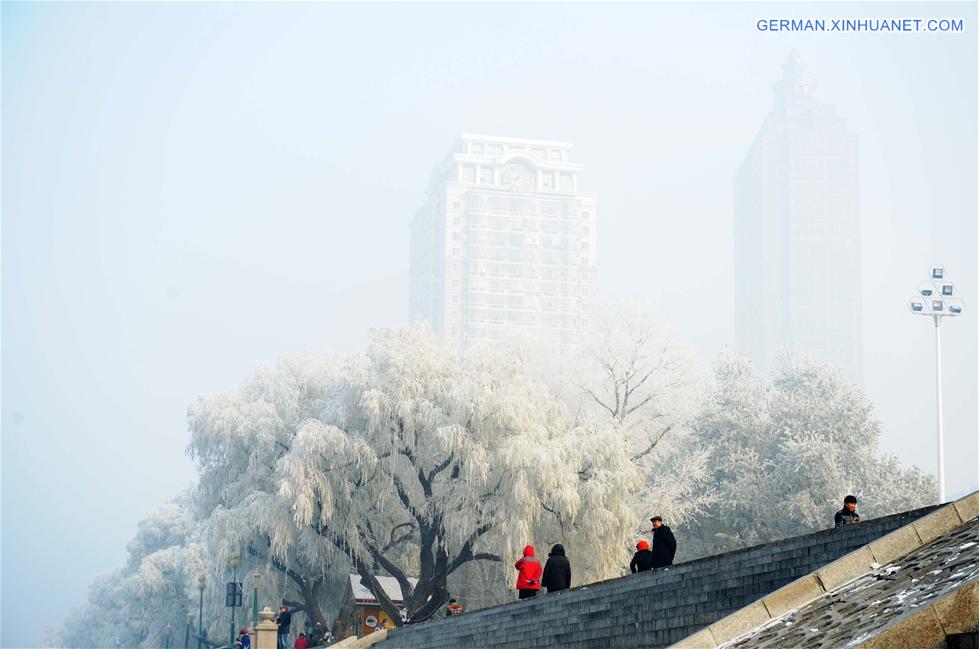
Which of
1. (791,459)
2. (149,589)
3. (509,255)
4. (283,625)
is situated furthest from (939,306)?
(509,255)

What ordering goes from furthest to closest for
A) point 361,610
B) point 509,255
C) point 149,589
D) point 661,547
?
point 509,255, point 149,589, point 361,610, point 661,547

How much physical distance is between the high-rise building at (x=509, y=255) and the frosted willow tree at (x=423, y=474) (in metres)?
125

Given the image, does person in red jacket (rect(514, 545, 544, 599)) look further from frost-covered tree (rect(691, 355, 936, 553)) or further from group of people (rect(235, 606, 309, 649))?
frost-covered tree (rect(691, 355, 936, 553))

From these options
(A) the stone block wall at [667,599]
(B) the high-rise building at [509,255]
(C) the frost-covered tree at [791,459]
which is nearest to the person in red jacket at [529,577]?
(A) the stone block wall at [667,599]

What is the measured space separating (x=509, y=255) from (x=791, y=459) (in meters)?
132

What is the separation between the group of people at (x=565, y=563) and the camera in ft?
60.5

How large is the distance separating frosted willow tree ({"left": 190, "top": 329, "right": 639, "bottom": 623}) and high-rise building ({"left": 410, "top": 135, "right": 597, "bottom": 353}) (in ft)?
412

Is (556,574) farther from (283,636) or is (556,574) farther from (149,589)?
(149,589)

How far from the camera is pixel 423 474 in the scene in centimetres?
3325

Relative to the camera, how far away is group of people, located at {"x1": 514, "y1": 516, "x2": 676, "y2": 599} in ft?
60.5

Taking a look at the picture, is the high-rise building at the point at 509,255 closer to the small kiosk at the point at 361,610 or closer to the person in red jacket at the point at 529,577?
the small kiosk at the point at 361,610

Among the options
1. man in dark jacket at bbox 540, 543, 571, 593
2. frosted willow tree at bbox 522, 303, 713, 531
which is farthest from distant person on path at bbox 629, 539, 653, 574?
frosted willow tree at bbox 522, 303, 713, 531

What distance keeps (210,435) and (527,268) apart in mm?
135778

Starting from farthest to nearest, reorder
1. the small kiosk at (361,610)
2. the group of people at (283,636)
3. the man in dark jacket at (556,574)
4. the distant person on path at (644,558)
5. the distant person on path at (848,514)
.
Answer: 1. the small kiosk at (361,610)
2. the group of people at (283,636)
3. the man in dark jacket at (556,574)
4. the distant person on path at (644,558)
5. the distant person on path at (848,514)
